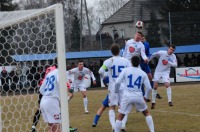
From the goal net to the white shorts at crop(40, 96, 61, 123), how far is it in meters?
0.43

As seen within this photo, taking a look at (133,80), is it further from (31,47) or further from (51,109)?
(31,47)

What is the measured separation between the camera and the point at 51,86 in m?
9.34

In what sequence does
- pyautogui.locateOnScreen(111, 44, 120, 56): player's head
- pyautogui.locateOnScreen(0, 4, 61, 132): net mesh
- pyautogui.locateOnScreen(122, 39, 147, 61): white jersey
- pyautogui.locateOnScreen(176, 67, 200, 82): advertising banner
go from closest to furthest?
pyautogui.locateOnScreen(0, 4, 61, 132): net mesh → pyautogui.locateOnScreen(111, 44, 120, 56): player's head → pyautogui.locateOnScreen(122, 39, 147, 61): white jersey → pyautogui.locateOnScreen(176, 67, 200, 82): advertising banner

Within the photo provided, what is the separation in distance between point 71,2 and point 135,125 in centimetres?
4341

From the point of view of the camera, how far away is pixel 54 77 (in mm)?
9180

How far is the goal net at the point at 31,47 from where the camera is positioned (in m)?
7.32

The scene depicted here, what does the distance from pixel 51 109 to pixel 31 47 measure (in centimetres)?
155

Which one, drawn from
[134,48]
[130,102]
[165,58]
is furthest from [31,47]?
[165,58]

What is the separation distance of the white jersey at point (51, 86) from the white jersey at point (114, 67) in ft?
7.14

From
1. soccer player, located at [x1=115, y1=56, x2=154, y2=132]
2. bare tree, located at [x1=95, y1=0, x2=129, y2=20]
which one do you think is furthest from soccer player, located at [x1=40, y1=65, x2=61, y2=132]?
bare tree, located at [x1=95, y1=0, x2=129, y2=20]

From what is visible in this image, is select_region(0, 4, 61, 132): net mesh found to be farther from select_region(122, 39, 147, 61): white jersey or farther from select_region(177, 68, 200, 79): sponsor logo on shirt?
select_region(177, 68, 200, 79): sponsor logo on shirt

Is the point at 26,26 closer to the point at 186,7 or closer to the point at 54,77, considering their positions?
the point at 54,77

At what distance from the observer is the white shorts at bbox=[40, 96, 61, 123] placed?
929 cm

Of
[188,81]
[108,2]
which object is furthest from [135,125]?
[108,2]
